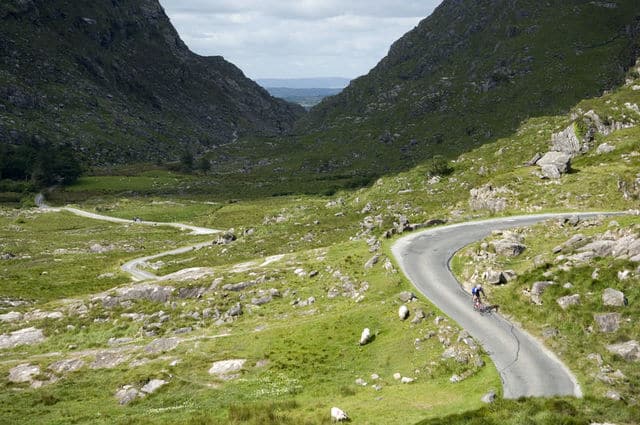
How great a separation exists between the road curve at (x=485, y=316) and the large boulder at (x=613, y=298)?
185 inches

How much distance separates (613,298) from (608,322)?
5.95 ft

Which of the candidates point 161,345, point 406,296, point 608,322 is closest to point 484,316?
point 406,296

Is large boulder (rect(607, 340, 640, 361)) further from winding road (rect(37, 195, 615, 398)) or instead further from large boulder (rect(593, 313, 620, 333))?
winding road (rect(37, 195, 615, 398))

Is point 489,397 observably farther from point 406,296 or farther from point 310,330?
point 310,330

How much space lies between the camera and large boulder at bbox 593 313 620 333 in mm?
28812

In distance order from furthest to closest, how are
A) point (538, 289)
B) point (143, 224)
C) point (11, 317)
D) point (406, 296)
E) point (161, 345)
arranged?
point (143, 224), point (11, 317), point (161, 345), point (406, 296), point (538, 289)

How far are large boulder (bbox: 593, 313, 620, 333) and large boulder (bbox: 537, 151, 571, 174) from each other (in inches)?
1544

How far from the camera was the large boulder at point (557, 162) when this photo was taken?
65.3 m

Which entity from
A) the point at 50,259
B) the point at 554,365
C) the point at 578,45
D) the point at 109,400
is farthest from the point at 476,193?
the point at 578,45

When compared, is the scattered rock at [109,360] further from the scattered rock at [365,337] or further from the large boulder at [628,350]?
the large boulder at [628,350]

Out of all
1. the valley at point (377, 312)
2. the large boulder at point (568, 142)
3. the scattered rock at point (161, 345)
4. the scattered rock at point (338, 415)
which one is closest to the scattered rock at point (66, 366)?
the valley at point (377, 312)

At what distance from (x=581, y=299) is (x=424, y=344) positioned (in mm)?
10004

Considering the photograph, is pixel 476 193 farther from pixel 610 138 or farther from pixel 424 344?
pixel 424 344

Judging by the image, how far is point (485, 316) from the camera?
34.7 m
